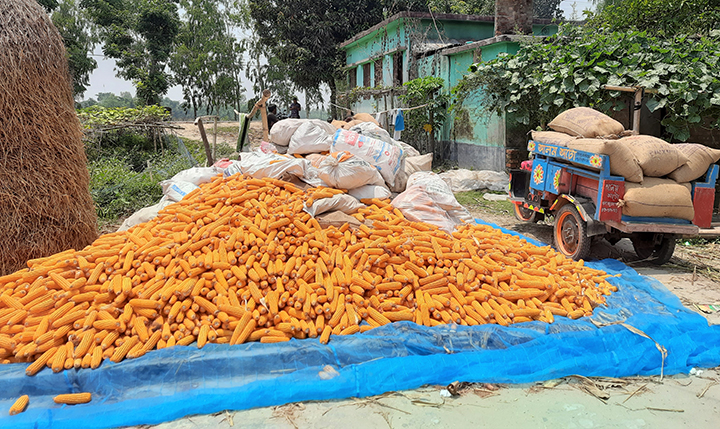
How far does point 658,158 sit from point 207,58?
3504 cm

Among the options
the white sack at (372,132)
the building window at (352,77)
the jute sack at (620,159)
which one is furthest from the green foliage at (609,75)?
the building window at (352,77)

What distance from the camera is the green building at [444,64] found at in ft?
38.6

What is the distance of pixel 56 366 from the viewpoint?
290 cm

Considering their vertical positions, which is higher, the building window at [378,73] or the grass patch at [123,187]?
the building window at [378,73]

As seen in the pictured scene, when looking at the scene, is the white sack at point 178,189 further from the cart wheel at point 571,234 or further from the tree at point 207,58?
the tree at point 207,58

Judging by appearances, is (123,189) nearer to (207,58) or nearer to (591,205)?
(591,205)

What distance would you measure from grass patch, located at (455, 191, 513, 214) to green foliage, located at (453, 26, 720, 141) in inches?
74.0

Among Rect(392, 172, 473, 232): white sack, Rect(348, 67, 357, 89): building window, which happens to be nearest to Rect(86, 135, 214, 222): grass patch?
Rect(392, 172, 473, 232): white sack

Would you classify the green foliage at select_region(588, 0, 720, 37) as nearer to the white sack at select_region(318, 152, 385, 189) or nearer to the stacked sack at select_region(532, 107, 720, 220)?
the stacked sack at select_region(532, 107, 720, 220)

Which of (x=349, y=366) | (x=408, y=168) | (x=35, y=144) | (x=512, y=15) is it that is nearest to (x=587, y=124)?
(x=408, y=168)

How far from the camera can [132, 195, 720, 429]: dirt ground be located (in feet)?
8.74

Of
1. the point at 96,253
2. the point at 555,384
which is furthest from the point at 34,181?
the point at 555,384

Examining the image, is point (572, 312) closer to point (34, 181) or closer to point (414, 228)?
point (414, 228)

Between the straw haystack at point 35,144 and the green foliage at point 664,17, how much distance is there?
11.1 m
